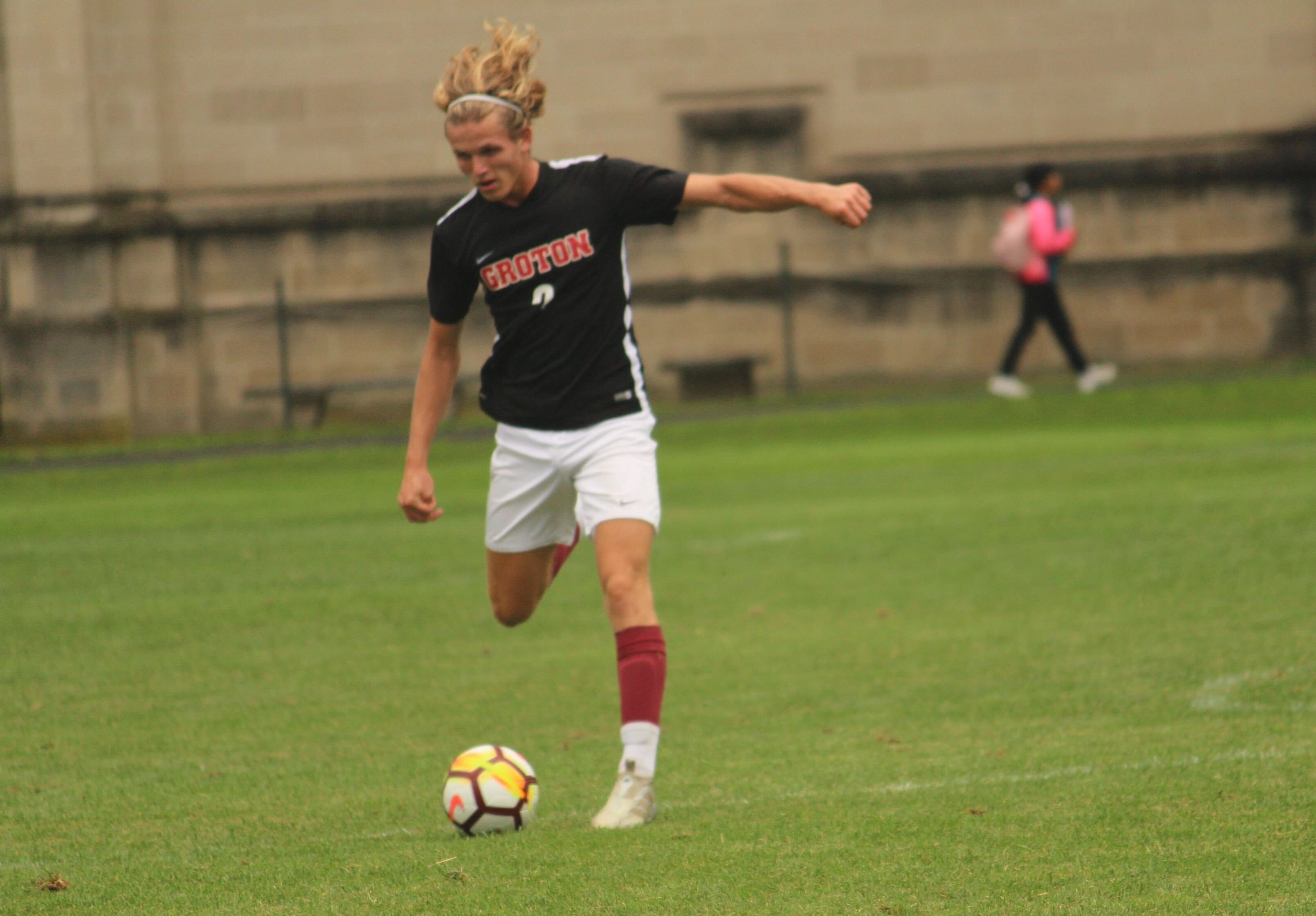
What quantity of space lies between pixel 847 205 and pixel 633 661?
1421 millimetres

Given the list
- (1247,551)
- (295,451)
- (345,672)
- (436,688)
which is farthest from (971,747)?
(295,451)

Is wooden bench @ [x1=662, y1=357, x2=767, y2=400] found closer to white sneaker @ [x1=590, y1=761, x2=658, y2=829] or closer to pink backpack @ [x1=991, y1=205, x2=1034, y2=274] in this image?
pink backpack @ [x1=991, y1=205, x2=1034, y2=274]

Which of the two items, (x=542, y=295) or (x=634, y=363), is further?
(x=634, y=363)

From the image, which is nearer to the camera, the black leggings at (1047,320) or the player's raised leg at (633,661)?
the player's raised leg at (633,661)

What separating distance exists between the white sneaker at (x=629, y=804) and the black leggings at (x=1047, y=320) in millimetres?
16472

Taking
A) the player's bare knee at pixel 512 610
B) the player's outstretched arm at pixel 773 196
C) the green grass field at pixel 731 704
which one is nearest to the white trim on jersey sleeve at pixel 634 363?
the player's outstretched arm at pixel 773 196

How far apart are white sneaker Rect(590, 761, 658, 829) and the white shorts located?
0.82 metres

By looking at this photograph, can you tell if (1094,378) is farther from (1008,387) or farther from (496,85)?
(496,85)

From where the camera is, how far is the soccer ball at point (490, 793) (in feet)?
16.6

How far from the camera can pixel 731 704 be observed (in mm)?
6984

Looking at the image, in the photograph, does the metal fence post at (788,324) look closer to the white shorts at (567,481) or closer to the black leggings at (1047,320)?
the black leggings at (1047,320)

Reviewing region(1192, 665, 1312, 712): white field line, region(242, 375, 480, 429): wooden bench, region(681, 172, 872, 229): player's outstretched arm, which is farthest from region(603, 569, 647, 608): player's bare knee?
region(242, 375, 480, 429): wooden bench

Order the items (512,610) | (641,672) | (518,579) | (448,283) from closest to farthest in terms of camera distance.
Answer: (641,672) → (448,283) → (518,579) → (512,610)

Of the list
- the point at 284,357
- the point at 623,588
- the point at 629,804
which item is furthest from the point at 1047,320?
the point at 629,804
